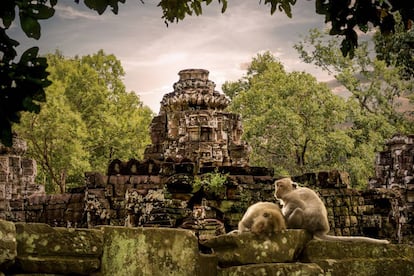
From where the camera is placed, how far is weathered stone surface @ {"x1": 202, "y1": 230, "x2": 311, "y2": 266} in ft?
13.3

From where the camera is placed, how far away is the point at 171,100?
20375 mm

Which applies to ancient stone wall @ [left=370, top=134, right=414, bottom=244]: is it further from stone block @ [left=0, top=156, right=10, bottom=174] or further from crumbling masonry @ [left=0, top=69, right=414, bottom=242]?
stone block @ [left=0, top=156, right=10, bottom=174]

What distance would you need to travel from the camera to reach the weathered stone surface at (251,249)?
4066mm

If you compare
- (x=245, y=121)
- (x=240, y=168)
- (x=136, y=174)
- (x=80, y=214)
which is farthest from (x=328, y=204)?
(x=245, y=121)

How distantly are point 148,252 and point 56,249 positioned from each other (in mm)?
573

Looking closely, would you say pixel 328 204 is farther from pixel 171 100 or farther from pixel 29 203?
pixel 29 203

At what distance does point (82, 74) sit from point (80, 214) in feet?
67.1

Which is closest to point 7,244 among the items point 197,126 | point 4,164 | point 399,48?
point 197,126

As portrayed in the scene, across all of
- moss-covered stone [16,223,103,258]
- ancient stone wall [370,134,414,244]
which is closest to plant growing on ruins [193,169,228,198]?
moss-covered stone [16,223,103,258]

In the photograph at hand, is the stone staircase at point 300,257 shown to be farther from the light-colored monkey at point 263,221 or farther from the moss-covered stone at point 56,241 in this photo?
the moss-covered stone at point 56,241

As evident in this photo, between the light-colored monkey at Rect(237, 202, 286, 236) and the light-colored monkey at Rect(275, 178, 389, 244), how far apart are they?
237 mm

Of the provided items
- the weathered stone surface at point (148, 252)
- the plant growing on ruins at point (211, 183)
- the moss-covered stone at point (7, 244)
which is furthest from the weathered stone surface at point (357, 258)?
the plant growing on ruins at point (211, 183)

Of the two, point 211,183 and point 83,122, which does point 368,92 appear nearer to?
point 83,122

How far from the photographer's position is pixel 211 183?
1203 cm
